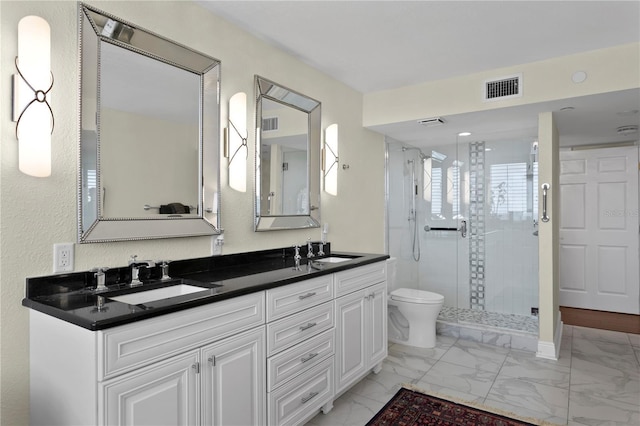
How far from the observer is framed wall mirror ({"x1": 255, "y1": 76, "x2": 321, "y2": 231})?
8.89 feet

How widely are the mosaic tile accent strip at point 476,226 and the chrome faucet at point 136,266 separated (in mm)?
3551

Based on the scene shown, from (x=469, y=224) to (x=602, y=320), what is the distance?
6.25ft

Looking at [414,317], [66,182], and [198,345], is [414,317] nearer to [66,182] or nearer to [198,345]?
[198,345]

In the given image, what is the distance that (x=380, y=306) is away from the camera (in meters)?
2.96

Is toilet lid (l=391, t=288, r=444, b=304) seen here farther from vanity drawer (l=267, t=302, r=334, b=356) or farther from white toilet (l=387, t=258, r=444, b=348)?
vanity drawer (l=267, t=302, r=334, b=356)

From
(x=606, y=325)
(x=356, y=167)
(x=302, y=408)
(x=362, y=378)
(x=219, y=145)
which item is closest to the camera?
(x=302, y=408)

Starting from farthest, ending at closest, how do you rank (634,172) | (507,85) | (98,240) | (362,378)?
(634,172) → (507,85) → (362,378) → (98,240)

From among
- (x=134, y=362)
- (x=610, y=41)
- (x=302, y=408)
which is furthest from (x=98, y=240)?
(x=610, y=41)

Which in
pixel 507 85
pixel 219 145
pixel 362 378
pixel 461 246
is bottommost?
pixel 362 378

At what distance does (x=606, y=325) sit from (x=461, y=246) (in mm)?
1755

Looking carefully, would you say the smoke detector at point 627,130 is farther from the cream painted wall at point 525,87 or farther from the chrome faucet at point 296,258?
the chrome faucet at point 296,258

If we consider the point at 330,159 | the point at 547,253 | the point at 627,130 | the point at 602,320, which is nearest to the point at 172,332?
the point at 330,159

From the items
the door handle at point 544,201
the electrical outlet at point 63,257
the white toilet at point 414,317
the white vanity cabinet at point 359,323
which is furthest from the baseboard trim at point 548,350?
the electrical outlet at point 63,257

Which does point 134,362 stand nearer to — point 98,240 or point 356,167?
point 98,240
